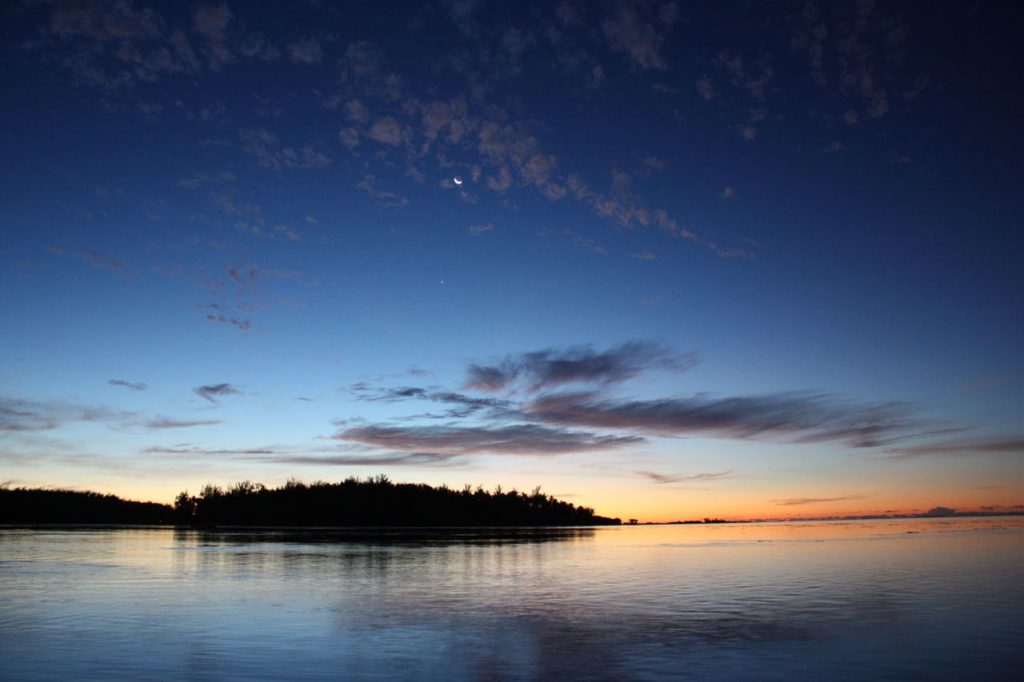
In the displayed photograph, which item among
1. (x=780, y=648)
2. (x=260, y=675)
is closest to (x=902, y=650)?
(x=780, y=648)

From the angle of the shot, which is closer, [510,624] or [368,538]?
[510,624]

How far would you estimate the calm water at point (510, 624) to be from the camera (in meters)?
15.9

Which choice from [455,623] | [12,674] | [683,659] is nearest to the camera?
[12,674]

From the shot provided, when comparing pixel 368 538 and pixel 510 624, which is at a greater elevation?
pixel 510 624

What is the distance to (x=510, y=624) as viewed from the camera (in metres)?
22.0

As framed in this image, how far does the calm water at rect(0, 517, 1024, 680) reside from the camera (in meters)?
15.9

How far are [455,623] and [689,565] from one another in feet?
98.8

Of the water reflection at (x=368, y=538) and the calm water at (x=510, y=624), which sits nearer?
the calm water at (x=510, y=624)

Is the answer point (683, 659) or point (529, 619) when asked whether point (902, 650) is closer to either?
point (683, 659)

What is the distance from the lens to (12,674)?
14.8 metres

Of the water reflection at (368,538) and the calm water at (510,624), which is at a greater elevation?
the calm water at (510,624)

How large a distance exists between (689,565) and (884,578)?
1390 cm

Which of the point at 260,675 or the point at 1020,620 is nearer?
the point at 260,675

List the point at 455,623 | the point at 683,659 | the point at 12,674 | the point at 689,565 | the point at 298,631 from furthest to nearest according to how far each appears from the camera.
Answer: the point at 689,565 → the point at 455,623 → the point at 298,631 → the point at 683,659 → the point at 12,674
